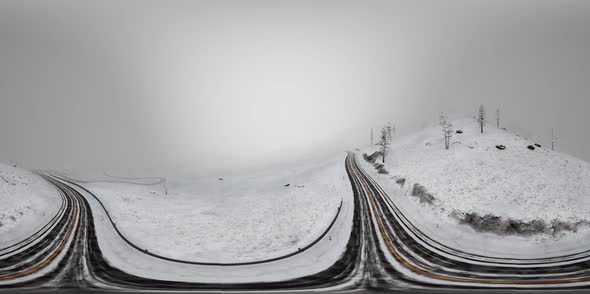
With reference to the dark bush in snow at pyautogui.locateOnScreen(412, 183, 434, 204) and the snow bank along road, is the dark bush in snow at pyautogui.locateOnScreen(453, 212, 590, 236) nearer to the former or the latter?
the snow bank along road

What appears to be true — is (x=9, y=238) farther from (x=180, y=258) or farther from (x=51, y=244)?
(x=180, y=258)

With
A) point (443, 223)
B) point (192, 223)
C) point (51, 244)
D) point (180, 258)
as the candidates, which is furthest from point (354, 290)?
point (51, 244)

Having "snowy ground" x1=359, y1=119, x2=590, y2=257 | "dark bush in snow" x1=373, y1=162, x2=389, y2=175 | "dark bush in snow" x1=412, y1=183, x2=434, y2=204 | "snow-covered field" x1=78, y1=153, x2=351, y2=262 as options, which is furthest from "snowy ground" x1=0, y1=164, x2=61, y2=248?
"dark bush in snow" x1=373, y1=162, x2=389, y2=175

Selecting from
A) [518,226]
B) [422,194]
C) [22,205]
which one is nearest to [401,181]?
[422,194]

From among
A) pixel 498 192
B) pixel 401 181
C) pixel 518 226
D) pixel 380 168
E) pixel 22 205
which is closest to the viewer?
pixel 518 226

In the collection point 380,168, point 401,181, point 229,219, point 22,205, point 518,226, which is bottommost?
point 229,219

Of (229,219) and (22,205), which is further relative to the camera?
(229,219)

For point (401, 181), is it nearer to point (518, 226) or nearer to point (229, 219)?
point (518, 226)
